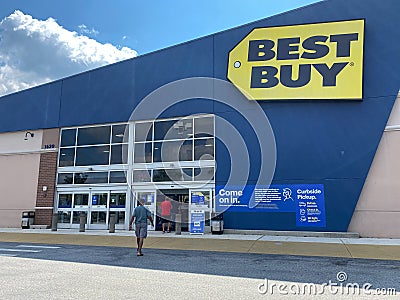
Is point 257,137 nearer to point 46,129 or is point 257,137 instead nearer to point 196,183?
point 196,183

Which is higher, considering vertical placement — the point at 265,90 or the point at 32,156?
the point at 265,90

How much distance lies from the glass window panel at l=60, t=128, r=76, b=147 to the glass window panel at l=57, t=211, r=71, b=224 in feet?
12.1

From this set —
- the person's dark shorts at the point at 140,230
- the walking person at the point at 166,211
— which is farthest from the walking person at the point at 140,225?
the walking person at the point at 166,211

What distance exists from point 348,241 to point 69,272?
31.9ft

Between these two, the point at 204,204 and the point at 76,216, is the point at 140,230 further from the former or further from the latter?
the point at 76,216

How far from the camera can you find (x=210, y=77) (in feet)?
56.1

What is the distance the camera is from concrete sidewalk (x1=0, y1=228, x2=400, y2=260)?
10.5m

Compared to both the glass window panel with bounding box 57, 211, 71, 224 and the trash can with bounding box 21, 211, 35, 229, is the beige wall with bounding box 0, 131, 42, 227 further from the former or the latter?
the glass window panel with bounding box 57, 211, 71, 224

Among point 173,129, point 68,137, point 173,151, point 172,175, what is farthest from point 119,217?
point 68,137

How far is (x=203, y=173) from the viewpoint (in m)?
16.5

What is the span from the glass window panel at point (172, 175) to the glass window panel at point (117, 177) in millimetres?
1718

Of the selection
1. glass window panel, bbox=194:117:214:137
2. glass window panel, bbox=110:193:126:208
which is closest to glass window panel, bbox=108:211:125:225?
glass window panel, bbox=110:193:126:208

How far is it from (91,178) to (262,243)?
10240mm

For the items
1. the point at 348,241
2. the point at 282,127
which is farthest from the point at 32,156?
the point at 348,241
